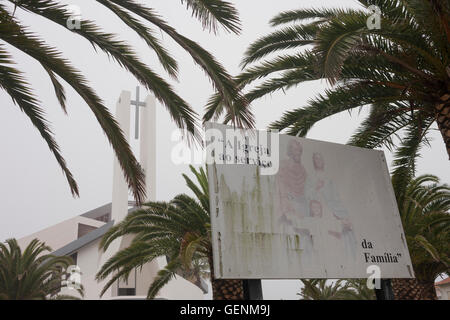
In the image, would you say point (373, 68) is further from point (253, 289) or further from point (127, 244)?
point (127, 244)

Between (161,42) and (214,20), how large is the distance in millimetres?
1144

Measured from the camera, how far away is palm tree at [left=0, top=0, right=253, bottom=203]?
17.6ft

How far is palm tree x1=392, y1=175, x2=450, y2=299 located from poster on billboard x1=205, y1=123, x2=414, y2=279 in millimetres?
5082

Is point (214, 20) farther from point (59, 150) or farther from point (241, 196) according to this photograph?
point (59, 150)

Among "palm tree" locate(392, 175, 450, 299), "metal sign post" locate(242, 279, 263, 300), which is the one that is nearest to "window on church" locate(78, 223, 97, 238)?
"palm tree" locate(392, 175, 450, 299)

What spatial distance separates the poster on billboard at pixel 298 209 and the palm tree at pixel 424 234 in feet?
16.7

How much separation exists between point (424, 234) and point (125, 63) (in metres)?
10.6

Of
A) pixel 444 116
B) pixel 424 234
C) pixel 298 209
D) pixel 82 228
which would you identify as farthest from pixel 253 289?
pixel 82 228

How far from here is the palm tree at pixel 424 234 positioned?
12234 mm

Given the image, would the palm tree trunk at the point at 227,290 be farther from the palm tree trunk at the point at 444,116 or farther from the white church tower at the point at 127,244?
the white church tower at the point at 127,244

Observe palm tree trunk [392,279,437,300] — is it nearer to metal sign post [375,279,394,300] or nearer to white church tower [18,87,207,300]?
metal sign post [375,279,394,300]

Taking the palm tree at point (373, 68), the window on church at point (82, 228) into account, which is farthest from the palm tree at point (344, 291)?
the window on church at point (82, 228)

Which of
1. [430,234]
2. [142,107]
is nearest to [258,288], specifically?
[430,234]
